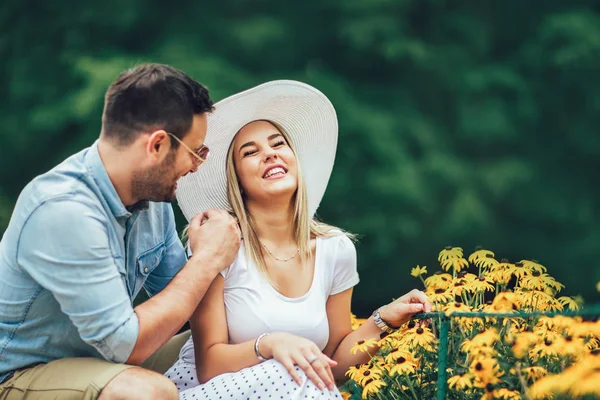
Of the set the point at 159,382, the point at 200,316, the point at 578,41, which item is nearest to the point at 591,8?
the point at 578,41

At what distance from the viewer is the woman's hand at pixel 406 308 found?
260 centimetres

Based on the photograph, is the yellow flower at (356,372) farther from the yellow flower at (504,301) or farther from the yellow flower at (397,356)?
the yellow flower at (504,301)

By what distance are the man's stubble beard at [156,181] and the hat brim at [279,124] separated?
1.30ft

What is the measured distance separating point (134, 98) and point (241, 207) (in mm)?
606

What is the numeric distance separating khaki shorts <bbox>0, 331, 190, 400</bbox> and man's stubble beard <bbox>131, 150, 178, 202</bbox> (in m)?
0.48

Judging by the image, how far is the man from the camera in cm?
227

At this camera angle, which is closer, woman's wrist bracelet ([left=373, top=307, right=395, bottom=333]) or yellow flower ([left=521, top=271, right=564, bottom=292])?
yellow flower ([left=521, top=271, right=564, bottom=292])

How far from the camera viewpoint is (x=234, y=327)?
2719 mm

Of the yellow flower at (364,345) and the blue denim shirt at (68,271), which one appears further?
the yellow flower at (364,345)

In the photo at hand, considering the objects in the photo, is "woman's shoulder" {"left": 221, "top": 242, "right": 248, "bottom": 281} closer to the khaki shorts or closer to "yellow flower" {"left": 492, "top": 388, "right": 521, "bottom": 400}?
the khaki shorts

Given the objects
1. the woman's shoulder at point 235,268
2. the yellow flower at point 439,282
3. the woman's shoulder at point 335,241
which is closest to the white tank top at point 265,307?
the woman's shoulder at point 235,268

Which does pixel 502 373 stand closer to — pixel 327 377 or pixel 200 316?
pixel 327 377

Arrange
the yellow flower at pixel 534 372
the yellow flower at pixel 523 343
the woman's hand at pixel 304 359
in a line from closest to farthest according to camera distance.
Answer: the yellow flower at pixel 523 343 → the yellow flower at pixel 534 372 → the woman's hand at pixel 304 359

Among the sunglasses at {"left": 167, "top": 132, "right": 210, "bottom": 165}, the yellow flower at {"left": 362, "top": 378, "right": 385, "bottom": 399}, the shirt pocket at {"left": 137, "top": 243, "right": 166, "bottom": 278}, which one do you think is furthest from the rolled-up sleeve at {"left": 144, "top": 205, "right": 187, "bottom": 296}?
the yellow flower at {"left": 362, "top": 378, "right": 385, "bottom": 399}
